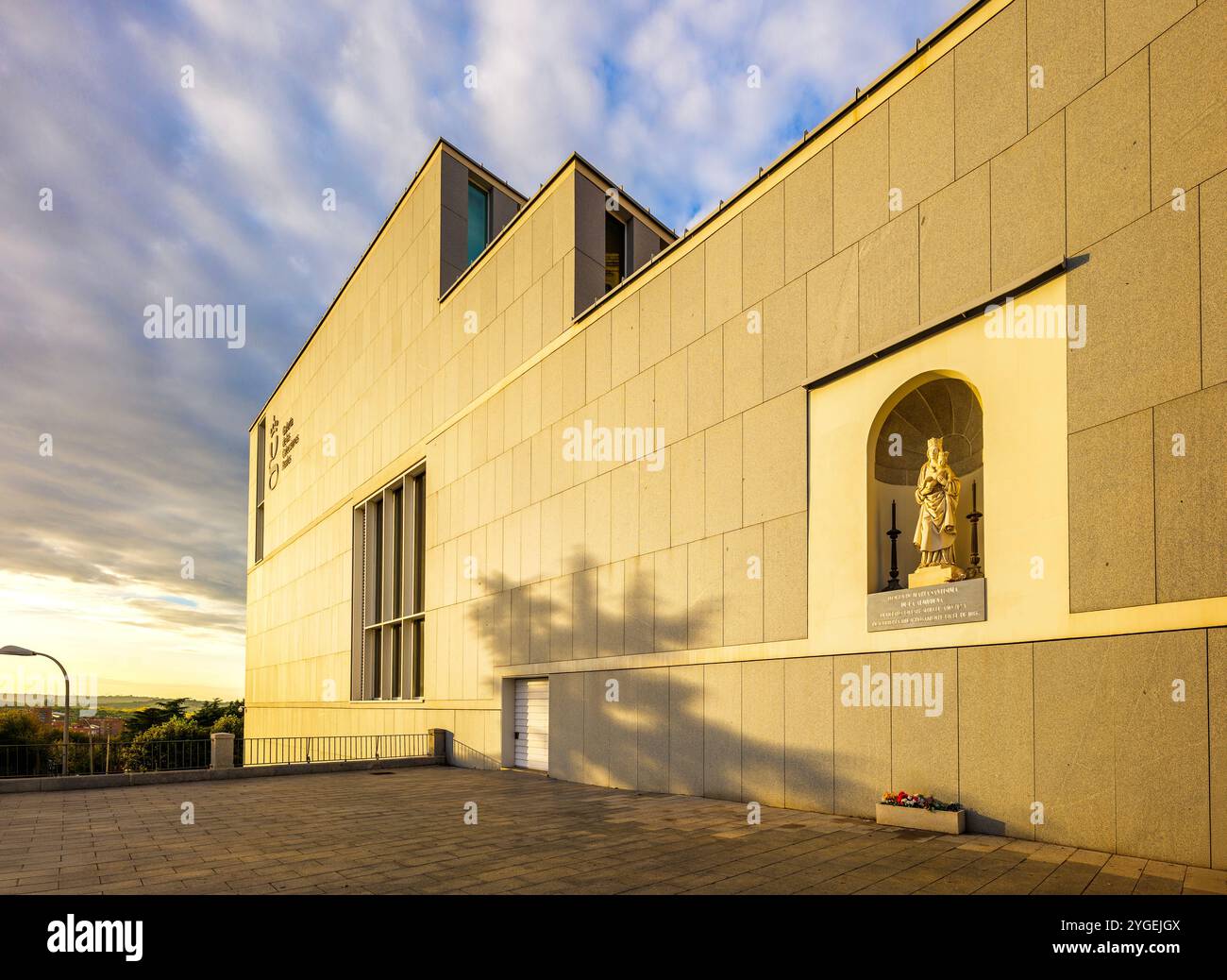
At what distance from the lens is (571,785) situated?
18.9 metres

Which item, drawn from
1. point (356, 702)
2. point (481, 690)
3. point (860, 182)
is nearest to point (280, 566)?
point (356, 702)

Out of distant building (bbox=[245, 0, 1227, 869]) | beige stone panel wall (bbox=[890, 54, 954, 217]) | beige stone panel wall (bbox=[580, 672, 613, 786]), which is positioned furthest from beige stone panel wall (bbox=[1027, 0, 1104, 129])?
beige stone panel wall (bbox=[580, 672, 613, 786])

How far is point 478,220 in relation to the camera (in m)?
31.5

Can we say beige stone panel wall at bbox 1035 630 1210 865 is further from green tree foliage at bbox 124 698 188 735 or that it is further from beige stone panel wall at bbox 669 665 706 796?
green tree foliage at bbox 124 698 188 735

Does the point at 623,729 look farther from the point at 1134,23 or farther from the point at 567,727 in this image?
the point at 1134,23

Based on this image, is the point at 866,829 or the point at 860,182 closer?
the point at 866,829

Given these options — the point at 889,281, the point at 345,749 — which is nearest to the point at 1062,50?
the point at 889,281

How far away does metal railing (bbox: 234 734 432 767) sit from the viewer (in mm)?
27953

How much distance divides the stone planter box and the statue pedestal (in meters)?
3.15

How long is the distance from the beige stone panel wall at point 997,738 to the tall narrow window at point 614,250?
1761 centimetres

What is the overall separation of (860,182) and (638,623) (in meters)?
9.91

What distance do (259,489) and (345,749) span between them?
30.1 metres

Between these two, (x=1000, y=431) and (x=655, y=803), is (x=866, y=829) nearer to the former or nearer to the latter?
(x=655, y=803)

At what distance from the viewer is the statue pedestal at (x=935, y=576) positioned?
38.9 feet
